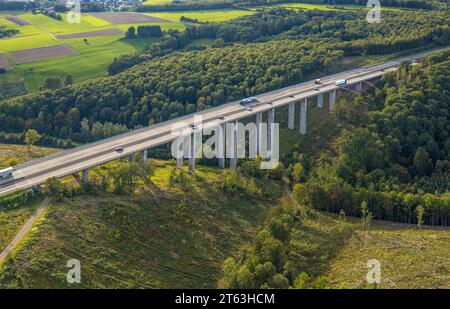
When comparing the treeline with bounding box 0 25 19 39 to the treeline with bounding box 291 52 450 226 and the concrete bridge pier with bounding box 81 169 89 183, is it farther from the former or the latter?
the treeline with bounding box 291 52 450 226

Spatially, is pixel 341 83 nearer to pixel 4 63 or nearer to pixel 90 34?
pixel 4 63

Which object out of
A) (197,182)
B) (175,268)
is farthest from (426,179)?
(175,268)

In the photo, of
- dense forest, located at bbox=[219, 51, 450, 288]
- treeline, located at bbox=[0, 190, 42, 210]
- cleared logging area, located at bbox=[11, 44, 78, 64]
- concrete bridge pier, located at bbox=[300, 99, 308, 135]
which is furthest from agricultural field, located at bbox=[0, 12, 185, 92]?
dense forest, located at bbox=[219, 51, 450, 288]

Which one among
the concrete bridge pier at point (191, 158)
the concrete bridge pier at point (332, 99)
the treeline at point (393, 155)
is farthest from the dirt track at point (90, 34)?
the concrete bridge pier at point (191, 158)

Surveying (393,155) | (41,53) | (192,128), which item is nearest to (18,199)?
(192,128)

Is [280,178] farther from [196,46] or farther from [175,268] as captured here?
[196,46]
